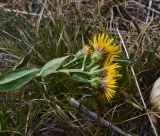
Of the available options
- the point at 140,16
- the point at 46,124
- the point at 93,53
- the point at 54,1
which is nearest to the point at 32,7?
the point at 54,1

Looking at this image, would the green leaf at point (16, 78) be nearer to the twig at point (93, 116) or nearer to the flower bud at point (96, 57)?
the flower bud at point (96, 57)

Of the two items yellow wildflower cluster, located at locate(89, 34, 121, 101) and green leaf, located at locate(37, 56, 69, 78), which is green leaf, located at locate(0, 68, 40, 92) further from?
yellow wildflower cluster, located at locate(89, 34, 121, 101)

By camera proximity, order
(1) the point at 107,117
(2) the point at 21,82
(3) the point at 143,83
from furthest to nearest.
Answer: (3) the point at 143,83 < (1) the point at 107,117 < (2) the point at 21,82

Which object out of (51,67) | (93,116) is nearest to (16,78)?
(51,67)

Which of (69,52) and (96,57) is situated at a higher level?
(96,57)

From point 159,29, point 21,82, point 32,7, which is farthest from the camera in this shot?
point 32,7

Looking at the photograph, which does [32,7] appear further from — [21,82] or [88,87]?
[21,82]

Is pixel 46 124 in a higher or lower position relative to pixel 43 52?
lower

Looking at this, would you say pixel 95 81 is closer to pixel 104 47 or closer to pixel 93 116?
pixel 104 47
